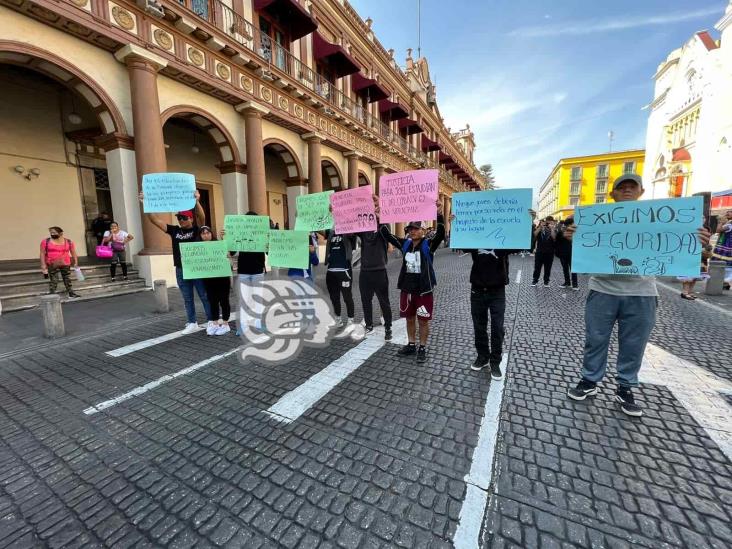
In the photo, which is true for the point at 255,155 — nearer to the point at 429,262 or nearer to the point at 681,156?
the point at 429,262

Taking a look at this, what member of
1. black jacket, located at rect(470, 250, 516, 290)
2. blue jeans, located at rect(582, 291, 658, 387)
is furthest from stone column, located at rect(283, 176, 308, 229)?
blue jeans, located at rect(582, 291, 658, 387)

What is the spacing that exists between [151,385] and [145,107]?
817 centimetres

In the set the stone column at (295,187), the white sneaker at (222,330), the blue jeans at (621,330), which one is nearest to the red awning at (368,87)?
the stone column at (295,187)

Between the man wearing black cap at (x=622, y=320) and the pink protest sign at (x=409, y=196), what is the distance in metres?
1.56

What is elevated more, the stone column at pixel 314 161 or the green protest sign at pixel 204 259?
the stone column at pixel 314 161

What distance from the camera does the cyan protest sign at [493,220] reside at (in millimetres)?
3275

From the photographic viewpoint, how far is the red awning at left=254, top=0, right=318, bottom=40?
1121 cm

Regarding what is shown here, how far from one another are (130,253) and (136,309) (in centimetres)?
309

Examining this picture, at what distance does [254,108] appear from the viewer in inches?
435

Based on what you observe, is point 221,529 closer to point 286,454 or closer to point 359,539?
point 286,454

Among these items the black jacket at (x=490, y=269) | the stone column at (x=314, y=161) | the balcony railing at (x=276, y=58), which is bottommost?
the black jacket at (x=490, y=269)

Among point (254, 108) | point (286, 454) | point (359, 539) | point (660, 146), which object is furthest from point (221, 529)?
point (660, 146)

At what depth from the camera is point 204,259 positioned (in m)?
4.91

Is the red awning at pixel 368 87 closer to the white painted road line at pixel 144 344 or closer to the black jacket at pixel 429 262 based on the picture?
the black jacket at pixel 429 262
